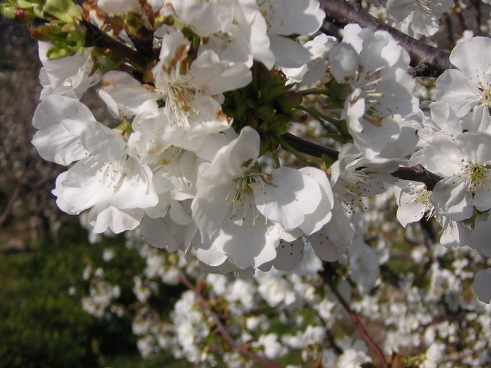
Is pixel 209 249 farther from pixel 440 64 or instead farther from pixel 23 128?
pixel 23 128

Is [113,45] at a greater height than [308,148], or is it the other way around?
[113,45]

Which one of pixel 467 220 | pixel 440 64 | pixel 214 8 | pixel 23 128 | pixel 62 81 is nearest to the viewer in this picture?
pixel 214 8

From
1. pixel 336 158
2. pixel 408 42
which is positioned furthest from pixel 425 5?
pixel 336 158

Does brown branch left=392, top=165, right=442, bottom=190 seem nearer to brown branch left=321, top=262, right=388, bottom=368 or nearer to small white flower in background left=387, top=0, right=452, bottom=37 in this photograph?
small white flower in background left=387, top=0, right=452, bottom=37

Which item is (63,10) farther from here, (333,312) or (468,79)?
(333,312)

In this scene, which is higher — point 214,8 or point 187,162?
point 214,8

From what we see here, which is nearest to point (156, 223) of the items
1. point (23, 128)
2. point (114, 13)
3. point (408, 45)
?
point (114, 13)

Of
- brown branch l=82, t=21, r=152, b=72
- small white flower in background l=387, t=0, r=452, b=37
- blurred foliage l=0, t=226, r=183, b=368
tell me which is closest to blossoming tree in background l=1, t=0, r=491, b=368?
brown branch l=82, t=21, r=152, b=72
